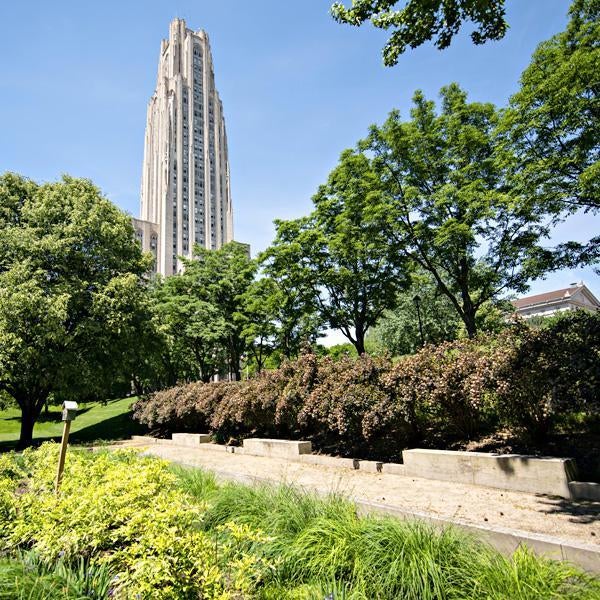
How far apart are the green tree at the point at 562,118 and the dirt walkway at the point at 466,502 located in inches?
284

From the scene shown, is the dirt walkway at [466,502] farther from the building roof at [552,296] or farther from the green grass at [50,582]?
the building roof at [552,296]

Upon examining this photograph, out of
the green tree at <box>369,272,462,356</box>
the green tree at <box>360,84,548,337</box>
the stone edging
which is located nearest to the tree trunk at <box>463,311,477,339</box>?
the green tree at <box>360,84,548,337</box>

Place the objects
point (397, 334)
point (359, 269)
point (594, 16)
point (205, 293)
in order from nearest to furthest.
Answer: point (594, 16) → point (359, 269) → point (205, 293) → point (397, 334)

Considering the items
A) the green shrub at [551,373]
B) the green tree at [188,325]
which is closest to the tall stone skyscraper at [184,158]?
the green tree at [188,325]

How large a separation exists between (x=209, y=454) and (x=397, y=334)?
26.5 m

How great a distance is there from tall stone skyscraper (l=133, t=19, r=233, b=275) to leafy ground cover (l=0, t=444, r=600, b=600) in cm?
11378

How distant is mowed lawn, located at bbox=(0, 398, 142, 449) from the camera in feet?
76.6

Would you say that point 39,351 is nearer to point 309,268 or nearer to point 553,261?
point 309,268

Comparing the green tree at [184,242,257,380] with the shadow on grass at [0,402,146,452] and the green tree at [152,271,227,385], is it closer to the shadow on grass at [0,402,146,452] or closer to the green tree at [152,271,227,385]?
the green tree at [152,271,227,385]

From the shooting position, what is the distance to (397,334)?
36.2 metres

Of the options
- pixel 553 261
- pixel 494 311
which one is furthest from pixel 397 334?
pixel 553 261

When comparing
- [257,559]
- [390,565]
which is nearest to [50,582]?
[257,559]

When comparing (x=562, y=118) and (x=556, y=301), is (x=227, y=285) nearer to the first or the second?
(x=562, y=118)

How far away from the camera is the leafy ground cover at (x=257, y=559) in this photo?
290 cm
